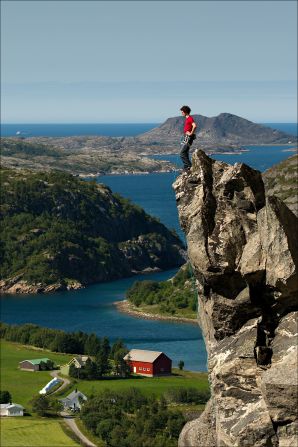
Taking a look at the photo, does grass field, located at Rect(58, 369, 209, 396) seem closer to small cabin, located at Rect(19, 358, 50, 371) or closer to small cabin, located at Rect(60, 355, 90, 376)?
small cabin, located at Rect(60, 355, 90, 376)

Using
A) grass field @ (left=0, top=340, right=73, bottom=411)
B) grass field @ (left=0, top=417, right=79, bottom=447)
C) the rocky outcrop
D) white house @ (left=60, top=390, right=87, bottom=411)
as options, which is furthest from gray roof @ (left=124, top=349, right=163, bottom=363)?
the rocky outcrop

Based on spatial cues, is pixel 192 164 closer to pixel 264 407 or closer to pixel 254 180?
pixel 254 180

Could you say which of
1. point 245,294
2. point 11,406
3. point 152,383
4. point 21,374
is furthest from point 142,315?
point 245,294

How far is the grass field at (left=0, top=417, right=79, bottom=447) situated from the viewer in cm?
7850

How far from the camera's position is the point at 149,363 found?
111m

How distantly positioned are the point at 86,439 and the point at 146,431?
6.73 meters

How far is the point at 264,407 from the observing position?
51.1 feet

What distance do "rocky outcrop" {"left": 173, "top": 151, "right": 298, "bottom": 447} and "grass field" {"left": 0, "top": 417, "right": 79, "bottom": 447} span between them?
63.3 m

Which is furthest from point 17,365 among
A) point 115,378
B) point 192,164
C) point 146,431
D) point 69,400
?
point 192,164

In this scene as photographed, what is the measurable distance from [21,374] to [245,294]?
99.5 metres

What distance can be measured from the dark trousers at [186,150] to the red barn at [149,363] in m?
92.3

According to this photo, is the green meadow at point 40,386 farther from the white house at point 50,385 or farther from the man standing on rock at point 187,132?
the man standing on rock at point 187,132

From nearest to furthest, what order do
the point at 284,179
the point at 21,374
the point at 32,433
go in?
the point at 32,433, the point at 21,374, the point at 284,179

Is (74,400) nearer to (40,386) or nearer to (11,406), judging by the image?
(11,406)
